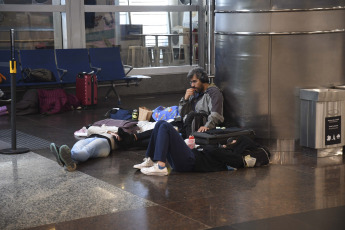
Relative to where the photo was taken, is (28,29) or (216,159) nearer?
(216,159)

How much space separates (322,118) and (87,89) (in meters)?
5.58

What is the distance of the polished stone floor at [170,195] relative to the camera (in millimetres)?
5059

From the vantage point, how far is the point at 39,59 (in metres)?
12.4

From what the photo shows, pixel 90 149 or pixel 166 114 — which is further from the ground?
pixel 166 114

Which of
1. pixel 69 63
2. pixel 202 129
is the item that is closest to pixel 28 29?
pixel 69 63

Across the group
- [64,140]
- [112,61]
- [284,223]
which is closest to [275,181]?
[284,223]

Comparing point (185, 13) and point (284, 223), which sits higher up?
point (185, 13)

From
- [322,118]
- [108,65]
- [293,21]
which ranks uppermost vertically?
[293,21]

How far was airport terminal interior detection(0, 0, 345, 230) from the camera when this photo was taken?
524cm

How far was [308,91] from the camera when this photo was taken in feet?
24.7

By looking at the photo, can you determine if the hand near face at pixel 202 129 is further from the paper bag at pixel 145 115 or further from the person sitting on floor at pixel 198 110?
the paper bag at pixel 145 115

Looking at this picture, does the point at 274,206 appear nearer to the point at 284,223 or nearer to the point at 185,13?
the point at 284,223

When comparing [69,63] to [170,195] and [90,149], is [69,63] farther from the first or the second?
[170,195]

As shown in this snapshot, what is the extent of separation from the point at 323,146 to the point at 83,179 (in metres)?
2.92
